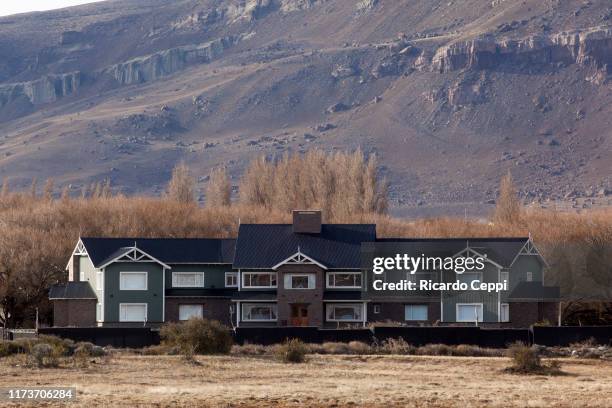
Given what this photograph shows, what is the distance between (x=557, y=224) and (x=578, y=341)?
196ft

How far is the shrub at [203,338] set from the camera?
5900 cm

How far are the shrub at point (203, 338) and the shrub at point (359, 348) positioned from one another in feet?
15.1

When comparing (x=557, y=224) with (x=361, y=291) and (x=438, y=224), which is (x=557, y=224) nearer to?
(x=438, y=224)

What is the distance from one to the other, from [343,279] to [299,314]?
3.07 metres

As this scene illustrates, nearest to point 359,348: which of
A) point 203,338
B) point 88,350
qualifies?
point 203,338

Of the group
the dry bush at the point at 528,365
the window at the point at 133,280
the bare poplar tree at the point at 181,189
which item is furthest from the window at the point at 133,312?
the bare poplar tree at the point at 181,189

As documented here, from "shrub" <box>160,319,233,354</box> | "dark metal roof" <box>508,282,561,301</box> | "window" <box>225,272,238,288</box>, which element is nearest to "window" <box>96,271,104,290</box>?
"window" <box>225,272,238,288</box>

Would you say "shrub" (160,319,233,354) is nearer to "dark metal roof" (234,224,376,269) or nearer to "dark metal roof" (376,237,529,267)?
"dark metal roof" (234,224,376,269)

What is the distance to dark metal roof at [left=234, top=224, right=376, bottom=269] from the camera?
279ft

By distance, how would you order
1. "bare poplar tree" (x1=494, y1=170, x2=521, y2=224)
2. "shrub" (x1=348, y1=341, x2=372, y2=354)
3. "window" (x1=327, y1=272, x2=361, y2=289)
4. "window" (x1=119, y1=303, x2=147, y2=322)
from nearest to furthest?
"shrub" (x1=348, y1=341, x2=372, y2=354) < "window" (x1=119, y1=303, x2=147, y2=322) < "window" (x1=327, y1=272, x2=361, y2=289) < "bare poplar tree" (x1=494, y1=170, x2=521, y2=224)

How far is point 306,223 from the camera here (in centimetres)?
8812

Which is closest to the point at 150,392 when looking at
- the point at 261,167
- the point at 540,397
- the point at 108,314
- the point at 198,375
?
the point at 198,375

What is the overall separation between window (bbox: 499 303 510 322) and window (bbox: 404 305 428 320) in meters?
3.89

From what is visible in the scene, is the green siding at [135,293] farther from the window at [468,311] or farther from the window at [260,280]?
the window at [468,311]
